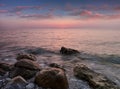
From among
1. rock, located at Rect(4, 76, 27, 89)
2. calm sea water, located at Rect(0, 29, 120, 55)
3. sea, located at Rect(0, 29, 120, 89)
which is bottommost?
calm sea water, located at Rect(0, 29, 120, 55)

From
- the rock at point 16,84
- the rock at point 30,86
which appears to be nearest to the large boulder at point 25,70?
the rock at point 30,86

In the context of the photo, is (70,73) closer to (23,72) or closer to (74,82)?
(74,82)

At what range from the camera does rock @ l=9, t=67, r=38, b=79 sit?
37.9 ft

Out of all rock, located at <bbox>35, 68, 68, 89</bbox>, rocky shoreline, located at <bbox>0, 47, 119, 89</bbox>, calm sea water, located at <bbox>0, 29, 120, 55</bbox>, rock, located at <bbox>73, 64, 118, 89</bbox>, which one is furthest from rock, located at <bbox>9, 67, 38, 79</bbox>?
calm sea water, located at <bbox>0, 29, 120, 55</bbox>

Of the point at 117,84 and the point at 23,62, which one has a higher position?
the point at 23,62

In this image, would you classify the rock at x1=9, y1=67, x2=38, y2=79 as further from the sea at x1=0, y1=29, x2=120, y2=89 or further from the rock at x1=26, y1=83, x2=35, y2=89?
the sea at x1=0, y1=29, x2=120, y2=89

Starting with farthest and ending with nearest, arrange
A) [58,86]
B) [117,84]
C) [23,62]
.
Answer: [23,62] < [117,84] < [58,86]

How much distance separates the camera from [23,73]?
11641mm

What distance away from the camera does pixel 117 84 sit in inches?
452

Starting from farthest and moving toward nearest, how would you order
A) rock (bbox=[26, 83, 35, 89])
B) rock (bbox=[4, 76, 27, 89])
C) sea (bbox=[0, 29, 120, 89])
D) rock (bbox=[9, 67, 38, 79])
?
sea (bbox=[0, 29, 120, 89])
rock (bbox=[9, 67, 38, 79])
rock (bbox=[26, 83, 35, 89])
rock (bbox=[4, 76, 27, 89])

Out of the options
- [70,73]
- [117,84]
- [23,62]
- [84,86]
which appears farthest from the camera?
[70,73]

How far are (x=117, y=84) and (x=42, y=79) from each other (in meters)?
4.91

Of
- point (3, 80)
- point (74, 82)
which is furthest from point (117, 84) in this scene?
point (3, 80)

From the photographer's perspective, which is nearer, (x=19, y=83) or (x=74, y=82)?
(x=19, y=83)
